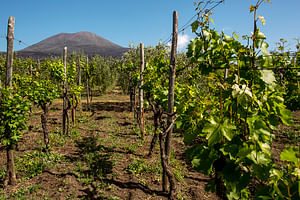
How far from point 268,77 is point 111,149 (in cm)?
670

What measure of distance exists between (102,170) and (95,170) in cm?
22

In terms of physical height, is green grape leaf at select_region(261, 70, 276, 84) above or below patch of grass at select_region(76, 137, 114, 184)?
above

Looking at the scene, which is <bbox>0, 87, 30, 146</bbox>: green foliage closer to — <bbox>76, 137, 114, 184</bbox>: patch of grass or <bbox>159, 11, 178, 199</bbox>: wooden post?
<bbox>76, 137, 114, 184</bbox>: patch of grass

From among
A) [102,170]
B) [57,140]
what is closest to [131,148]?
[102,170]

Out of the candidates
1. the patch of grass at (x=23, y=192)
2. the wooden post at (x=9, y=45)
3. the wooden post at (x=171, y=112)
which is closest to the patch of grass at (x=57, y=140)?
the patch of grass at (x=23, y=192)

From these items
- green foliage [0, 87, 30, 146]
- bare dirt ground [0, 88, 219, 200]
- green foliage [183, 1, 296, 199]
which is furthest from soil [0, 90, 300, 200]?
green foliage [183, 1, 296, 199]

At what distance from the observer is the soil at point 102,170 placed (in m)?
4.42

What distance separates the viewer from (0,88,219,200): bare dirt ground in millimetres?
4422

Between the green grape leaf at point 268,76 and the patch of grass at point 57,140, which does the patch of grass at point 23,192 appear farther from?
the green grape leaf at point 268,76

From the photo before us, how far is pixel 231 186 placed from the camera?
1.45 metres

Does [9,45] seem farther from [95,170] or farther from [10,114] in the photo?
[95,170]

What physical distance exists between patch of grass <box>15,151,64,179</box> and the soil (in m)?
0.03

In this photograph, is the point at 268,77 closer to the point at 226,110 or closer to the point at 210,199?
the point at 226,110

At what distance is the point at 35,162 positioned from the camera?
19.0 ft
